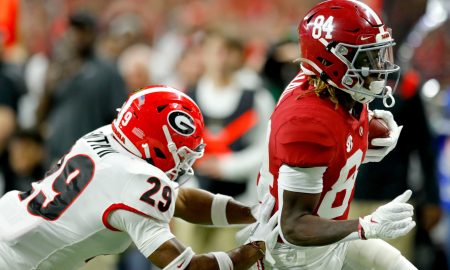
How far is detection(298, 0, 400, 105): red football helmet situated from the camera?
15.8 ft

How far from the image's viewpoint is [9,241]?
4.96 meters

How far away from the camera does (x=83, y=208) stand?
16.0 feet

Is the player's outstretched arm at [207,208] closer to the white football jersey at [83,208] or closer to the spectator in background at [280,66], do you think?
the white football jersey at [83,208]

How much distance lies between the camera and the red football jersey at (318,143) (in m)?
4.68

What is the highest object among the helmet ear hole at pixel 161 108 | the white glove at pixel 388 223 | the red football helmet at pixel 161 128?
the helmet ear hole at pixel 161 108

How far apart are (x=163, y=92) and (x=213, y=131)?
2636 mm

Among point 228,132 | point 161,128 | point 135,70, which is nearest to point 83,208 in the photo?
point 161,128

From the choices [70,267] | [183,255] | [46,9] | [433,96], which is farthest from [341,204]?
[46,9]

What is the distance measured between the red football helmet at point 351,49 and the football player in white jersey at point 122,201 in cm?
58

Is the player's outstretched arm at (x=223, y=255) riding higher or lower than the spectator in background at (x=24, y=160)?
higher

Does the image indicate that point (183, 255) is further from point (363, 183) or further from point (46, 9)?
point (46, 9)

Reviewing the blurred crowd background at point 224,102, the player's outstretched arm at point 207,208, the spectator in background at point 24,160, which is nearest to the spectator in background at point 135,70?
the blurred crowd background at point 224,102

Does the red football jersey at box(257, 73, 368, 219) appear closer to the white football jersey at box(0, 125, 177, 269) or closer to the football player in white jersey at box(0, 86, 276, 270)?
the football player in white jersey at box(0, 86, 276, 270)

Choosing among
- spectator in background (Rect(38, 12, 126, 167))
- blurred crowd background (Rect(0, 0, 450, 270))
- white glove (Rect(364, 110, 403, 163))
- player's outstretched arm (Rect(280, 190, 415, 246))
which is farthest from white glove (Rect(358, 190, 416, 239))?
spectator in background (Rect(38, 12, 126, 167))
